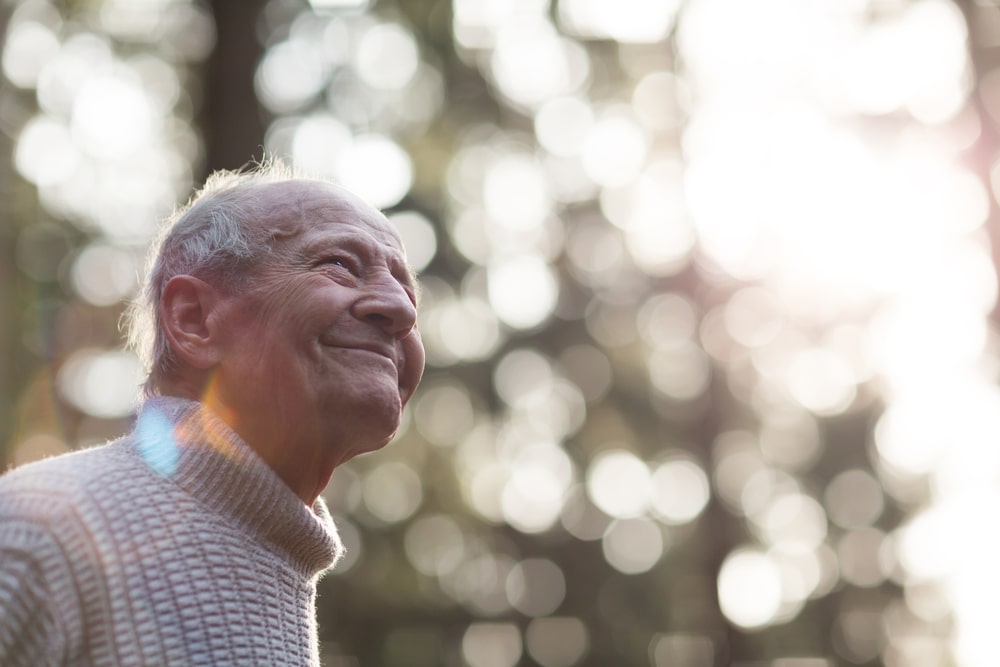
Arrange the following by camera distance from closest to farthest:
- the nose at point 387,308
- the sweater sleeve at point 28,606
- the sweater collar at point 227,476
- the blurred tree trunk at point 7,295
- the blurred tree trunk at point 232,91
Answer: the sweater sleeve at point 28,606
the sweater collar at point 227,476
the nose at point 387,308
the blurred tree trunk at point 7,295
the blurred tree trunk at point 232,91

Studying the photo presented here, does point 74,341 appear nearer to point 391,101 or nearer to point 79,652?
point 391,101

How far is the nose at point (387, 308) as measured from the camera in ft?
6.35

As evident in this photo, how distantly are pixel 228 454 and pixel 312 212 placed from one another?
485 mm

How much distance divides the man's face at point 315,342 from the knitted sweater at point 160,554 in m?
0.08

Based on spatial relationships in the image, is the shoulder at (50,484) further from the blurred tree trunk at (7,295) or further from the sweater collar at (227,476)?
the blurred tree trunk at (7,295)

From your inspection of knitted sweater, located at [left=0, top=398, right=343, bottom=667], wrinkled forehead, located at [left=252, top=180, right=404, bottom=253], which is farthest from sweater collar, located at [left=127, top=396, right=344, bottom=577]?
wrinkled forehead, located at [left=252, top=180, right=404, bottom=253]

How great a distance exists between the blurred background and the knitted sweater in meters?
8.68

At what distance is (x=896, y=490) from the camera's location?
14.8 m

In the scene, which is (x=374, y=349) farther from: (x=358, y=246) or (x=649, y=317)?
(x=649, y=317)

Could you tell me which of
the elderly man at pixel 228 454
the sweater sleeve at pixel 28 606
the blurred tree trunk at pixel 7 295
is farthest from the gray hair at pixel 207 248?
Result: the blurred tree trunk at pixel 7 295

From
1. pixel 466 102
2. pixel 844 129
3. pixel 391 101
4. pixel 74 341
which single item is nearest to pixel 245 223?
pixel 74 341

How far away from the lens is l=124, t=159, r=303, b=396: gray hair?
1.97 meters

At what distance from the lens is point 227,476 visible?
5.99ft

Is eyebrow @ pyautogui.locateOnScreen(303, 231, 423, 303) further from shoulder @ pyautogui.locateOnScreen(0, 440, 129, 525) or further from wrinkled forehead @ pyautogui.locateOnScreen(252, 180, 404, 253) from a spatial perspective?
shoulder @ pyautogui.locateOnScreen(0, 440, 129, 525)
